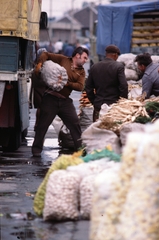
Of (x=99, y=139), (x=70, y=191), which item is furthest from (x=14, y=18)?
(x=70, y=191)

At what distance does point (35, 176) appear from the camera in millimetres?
11242

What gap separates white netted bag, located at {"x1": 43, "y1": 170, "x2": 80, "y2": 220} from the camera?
25.1 ft

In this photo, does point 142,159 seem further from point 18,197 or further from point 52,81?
point 52,81

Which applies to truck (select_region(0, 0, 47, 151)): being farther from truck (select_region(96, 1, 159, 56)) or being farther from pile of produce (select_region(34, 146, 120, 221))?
truck (select_region(96, 1, 159, 56))

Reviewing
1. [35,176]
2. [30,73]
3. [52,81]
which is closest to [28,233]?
[35,176]

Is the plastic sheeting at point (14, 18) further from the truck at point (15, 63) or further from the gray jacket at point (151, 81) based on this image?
the gray jacket at point (151, 81)

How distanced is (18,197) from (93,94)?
436 centimetres

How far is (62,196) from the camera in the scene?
25.1 ft

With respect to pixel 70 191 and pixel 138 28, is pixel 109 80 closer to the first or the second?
pixel 70 191

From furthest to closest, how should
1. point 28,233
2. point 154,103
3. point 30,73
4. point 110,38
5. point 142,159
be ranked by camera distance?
point 110,38 < point 30,73 < point 154,103 < point 28,233 < point 142,159

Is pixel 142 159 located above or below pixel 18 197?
above

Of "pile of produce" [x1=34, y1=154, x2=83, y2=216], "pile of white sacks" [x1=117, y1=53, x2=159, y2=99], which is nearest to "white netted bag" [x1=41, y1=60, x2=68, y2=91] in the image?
"pile of white sacks" [x1=117, y1=53, x2=159, y2=99]

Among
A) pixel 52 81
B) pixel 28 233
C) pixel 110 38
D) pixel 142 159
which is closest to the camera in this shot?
pixel 142 159

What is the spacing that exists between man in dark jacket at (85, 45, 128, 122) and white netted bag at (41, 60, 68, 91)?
0.59 meters
